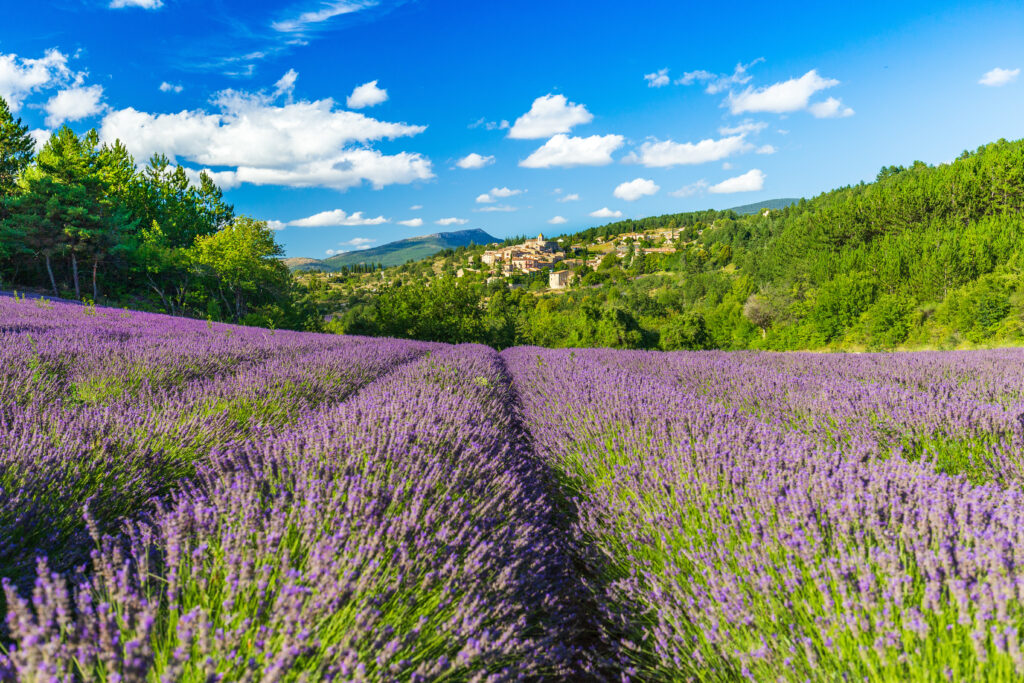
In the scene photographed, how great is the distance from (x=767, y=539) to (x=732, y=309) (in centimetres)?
4771

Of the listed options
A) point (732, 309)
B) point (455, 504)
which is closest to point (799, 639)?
point (455, 504)

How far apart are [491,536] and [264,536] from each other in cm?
67

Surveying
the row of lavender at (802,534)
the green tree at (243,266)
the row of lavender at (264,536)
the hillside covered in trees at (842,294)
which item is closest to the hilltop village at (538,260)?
the hillside covered in trees at (842,294)

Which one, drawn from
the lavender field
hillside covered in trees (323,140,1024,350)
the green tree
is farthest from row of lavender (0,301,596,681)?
the green tree

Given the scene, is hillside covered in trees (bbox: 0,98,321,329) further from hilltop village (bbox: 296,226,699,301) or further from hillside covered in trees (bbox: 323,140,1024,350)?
hilltop village (bbox: 296,226,699,301)

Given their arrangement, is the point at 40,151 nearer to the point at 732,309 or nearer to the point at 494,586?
the point at 494,586

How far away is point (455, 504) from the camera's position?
1430 mm

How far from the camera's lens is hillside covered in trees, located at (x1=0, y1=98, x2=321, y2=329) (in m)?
16.9

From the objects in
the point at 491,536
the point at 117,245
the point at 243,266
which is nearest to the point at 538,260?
the point at 243,266

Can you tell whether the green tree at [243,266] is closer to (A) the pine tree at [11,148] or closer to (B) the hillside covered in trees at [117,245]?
(B) the hillside covered in trees at [117,245]

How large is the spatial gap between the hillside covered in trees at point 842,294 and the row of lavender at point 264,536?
9.50m

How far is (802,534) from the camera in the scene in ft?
3.82

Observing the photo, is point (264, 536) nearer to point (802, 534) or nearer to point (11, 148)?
point (802, 534)

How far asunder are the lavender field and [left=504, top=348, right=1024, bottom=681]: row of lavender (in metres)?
0.01
